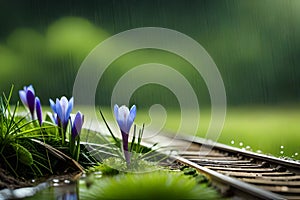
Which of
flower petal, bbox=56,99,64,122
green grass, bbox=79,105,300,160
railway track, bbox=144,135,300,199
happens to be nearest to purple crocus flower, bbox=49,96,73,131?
flower petal, bbox=56,99,64,122

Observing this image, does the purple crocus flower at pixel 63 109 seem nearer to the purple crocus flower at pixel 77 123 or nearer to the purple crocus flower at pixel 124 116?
the purple crocus flower at pixel 77 123

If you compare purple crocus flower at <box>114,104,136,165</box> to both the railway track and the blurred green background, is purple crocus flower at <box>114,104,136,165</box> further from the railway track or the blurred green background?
the blurred green background

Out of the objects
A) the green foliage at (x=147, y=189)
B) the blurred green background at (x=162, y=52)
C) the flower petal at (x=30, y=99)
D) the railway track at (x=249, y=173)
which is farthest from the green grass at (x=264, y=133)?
the blurred green background at (x=162, y=52)

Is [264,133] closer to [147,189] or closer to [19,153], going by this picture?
[19,153]

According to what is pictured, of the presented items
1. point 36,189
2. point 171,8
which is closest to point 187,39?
point 171,8

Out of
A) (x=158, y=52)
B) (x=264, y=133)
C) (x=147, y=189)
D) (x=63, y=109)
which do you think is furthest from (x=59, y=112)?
(x=158, y=52)

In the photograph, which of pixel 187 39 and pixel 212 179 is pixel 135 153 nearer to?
pixel 212 179
